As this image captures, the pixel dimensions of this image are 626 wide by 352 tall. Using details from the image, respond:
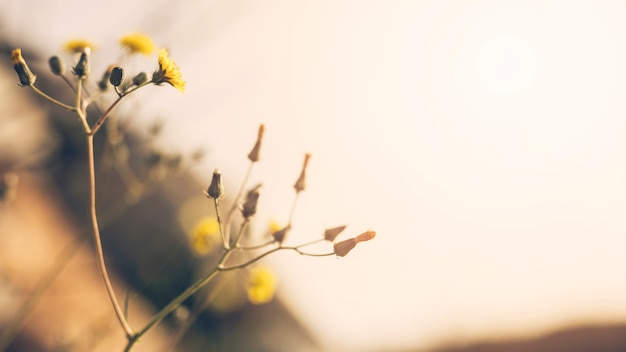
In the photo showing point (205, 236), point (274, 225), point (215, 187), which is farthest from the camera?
point (205, 236)

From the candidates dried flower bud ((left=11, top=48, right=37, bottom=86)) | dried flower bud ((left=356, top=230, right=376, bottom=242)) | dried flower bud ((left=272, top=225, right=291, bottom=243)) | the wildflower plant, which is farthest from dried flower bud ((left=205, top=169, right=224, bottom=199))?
dried flower bud ((left=11, top=48, right=37, bottom=86))

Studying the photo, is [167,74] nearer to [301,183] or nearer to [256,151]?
[256,151]

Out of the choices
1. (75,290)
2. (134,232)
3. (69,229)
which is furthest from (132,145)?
(75,290)

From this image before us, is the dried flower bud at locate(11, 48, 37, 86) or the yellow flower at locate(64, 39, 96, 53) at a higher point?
the yellow flower at locate(64, 39, 96, 53)

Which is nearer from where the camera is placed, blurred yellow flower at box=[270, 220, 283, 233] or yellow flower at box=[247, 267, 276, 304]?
blurred yellow flower at box=[270, 220, 283, 233]

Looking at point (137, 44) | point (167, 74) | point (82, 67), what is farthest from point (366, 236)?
point (137, 44)

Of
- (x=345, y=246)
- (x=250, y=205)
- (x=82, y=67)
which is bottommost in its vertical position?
(x=345, y=246)

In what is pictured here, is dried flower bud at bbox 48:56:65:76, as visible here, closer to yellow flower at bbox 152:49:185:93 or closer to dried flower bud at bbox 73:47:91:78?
dried flower bud at bbox 73:47:91:78

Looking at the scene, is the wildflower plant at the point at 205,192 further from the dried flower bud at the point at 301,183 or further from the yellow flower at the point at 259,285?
the yellow flower at the point at 259,285
